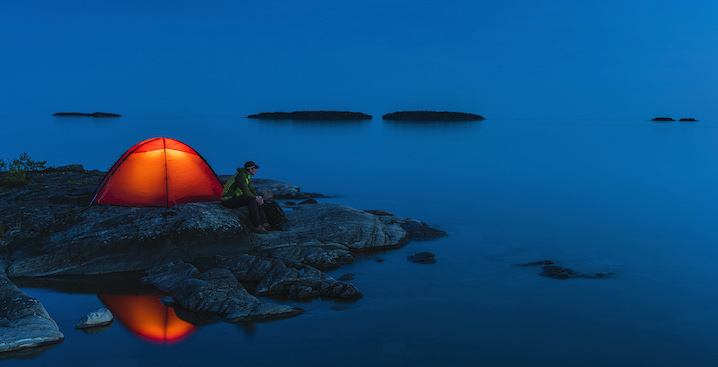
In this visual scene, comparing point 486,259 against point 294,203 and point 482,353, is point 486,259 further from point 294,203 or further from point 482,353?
point 294,203

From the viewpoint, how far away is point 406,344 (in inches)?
394

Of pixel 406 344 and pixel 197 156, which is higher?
pixel 197 156

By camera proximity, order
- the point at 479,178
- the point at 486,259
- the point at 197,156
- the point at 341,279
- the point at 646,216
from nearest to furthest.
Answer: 1. the point at 341,279
2. the point at 486,259
3. the point at 197,156
4. the point at 646,216
5. the point at 479,178

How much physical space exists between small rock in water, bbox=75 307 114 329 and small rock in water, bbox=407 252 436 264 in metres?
7.58

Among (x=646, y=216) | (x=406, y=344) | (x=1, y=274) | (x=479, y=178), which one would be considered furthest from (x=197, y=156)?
(x=479, y=178)

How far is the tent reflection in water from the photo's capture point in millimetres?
10250

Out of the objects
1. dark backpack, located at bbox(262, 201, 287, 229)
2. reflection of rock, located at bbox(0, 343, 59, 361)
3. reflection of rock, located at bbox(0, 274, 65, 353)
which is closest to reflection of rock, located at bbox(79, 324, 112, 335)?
reflection of rock, located at bbox(0, 274, 65, 353)

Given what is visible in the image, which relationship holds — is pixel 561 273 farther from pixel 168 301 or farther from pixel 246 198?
pixel 168 301

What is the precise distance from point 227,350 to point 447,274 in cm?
629

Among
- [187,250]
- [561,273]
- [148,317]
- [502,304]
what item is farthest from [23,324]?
[561,273]

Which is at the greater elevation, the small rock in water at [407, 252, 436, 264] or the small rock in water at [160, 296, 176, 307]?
the small rock in water at [407, 252, 436, 264]

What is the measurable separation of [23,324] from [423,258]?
9.23m

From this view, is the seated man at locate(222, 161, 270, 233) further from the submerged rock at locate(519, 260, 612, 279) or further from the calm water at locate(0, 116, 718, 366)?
the submerged rock at locate(519, 260, 612, 279)

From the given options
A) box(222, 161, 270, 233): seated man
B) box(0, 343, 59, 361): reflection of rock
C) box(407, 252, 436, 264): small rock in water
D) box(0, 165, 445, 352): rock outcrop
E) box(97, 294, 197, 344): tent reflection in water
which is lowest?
box(97, 294, 197, 344): tent reflection in water
